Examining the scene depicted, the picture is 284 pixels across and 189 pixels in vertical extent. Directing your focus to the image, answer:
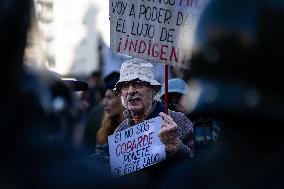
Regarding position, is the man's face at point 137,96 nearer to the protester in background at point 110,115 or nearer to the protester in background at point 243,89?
the protester in background at point 110,115

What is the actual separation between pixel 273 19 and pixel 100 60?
26.1 feet

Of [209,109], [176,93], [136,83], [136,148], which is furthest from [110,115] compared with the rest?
[209,109]

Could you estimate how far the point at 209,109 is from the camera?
236 cm

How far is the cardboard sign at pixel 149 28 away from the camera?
13.5 feet

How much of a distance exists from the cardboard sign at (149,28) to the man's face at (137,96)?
38 centimetres

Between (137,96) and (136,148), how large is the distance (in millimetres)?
396

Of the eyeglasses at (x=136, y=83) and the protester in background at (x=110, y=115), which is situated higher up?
the eyeglasses at (x=136, y=83)

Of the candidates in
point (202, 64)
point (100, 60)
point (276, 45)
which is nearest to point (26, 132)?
point (202, 64)

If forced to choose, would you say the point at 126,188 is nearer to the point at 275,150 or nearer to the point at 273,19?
the point at 275,150

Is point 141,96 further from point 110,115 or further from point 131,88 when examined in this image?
point 110,115

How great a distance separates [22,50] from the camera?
2.54m

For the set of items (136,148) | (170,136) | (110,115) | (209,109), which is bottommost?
(110,115)

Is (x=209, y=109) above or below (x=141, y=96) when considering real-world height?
above

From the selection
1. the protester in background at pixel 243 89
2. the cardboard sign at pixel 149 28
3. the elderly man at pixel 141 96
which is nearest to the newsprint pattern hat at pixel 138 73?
the elderly man at pixel 141 96
